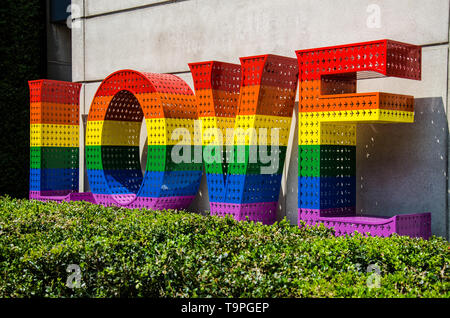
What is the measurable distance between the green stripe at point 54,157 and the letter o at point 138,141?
1334 millimetres

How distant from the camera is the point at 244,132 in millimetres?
8734

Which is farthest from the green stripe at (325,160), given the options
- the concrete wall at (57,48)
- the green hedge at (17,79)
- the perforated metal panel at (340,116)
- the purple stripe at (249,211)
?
the concrete wall at (57,48)

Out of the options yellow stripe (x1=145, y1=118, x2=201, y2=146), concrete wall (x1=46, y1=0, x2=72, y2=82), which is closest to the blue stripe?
yellow stripe (x1=145, y1=118, x2=201, y2=146)

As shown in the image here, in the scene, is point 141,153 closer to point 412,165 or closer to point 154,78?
point 154,78

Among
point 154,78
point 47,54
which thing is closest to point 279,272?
point 154,78

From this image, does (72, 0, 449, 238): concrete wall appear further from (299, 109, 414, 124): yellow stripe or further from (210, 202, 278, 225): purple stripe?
(299, 109, 414, 124): yellow stripe

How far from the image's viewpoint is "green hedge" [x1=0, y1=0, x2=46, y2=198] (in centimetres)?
1405

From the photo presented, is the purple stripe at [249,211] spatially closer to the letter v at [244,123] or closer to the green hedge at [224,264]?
the letter v at [244,123]

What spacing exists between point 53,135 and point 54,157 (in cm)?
43

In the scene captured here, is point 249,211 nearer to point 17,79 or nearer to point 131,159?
point 131,159

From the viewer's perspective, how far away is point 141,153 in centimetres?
1167

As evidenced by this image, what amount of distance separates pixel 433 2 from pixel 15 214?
6115 millimetres

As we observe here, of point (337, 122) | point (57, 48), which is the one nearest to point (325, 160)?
point (337, 122)
